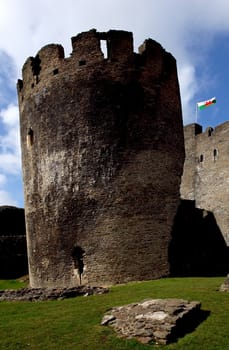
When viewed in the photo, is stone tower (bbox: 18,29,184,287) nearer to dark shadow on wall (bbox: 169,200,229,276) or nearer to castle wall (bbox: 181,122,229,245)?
dark shadow on wall (bbox: 169,200,229,276)

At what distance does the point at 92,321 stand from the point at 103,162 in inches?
345

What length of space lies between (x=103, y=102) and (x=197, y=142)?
14.1m

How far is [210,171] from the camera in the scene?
3033 cm

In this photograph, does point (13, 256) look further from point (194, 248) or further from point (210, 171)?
point (194, 248)

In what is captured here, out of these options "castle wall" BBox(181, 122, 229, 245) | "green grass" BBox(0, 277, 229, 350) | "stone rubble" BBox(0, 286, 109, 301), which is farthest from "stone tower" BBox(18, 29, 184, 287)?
"castle wall" BBox(181, 122, 229, 245)

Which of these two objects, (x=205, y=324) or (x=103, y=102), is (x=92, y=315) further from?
(x=103, y=102)

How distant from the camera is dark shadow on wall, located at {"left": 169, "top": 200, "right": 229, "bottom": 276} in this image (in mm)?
19125

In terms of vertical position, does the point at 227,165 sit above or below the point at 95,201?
above

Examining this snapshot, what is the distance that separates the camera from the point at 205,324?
32.8 feet

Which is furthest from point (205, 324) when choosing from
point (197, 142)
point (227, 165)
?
point (197, 142)

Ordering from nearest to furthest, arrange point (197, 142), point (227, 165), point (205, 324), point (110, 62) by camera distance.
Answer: point (205, 324)
point (110, 62)
point (227, 165)
point (197, 142)

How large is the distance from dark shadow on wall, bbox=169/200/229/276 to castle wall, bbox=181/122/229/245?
14.8 ft

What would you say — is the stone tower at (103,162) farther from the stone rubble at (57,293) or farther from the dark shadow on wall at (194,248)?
the stone rubble at (57,293)

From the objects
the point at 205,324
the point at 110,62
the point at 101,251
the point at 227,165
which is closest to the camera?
the point at 205,324
